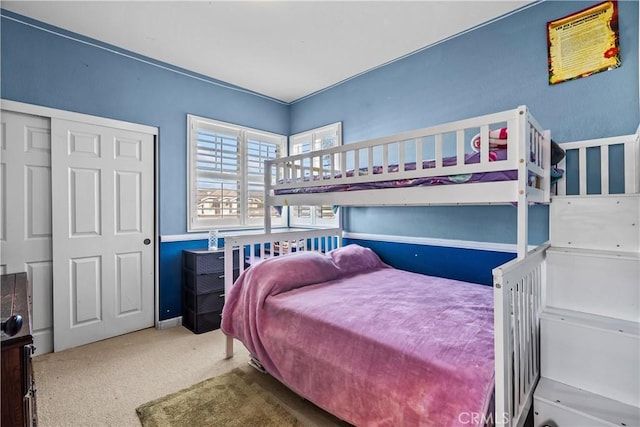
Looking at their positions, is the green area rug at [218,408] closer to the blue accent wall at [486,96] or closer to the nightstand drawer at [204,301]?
the nightstand drawer at [204,301]

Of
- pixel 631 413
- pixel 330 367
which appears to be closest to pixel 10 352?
pixel 330 367

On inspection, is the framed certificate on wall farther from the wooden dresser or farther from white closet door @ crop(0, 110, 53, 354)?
white closet door @ crop(0, 110, 53, 354)

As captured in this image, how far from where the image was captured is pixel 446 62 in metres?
2.64

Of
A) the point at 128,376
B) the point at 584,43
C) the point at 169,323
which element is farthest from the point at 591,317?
the point at 169,323

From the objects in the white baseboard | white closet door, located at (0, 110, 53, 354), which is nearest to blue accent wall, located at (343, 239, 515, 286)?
the white baseboard

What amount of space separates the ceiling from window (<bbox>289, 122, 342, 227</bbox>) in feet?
2.42

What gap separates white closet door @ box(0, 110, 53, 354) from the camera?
2.25 meters

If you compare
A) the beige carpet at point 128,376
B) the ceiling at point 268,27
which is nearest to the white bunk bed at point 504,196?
the beige carpet at point 128,376

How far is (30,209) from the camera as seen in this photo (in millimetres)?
2357

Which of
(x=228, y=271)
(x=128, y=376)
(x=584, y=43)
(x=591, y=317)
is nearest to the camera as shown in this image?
(x=591, y=317)

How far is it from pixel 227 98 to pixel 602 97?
3.31 meters

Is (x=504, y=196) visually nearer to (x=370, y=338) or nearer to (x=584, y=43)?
(x=370, y=338)

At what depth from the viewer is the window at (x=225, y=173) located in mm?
3246

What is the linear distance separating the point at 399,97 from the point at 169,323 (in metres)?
3.20
